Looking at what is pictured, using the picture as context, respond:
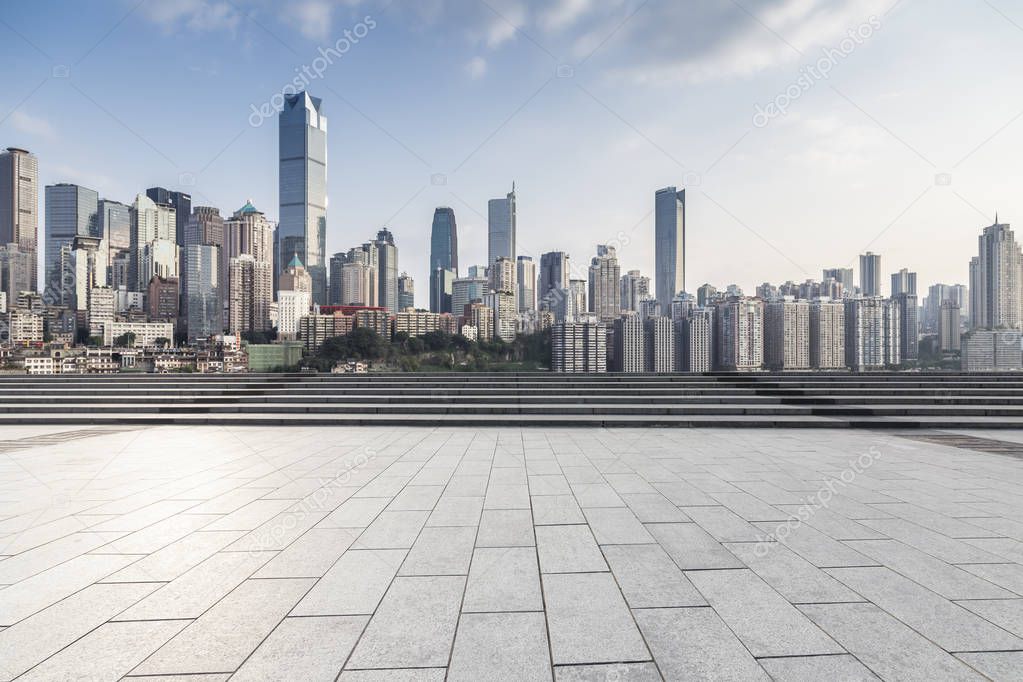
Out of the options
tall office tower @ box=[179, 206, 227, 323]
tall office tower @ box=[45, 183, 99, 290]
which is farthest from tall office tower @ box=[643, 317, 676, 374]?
tall office tower @ box=[45, 183, 99, 290]

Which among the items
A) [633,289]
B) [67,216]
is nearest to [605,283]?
[633,289]

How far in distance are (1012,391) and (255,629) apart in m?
20.6

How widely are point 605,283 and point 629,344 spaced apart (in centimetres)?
1933

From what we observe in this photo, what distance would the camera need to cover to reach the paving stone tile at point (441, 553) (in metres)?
4.10

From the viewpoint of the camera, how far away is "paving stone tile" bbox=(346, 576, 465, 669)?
2865mm

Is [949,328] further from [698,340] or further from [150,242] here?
[150,242]

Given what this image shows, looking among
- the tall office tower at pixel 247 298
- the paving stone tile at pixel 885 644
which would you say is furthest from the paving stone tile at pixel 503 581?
the tall office tower at pixel 247 298

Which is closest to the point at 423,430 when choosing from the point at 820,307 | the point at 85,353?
the point at 820,307

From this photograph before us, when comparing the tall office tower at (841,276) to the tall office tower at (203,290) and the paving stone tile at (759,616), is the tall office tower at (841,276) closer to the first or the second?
the paving stone tile at (759,616)

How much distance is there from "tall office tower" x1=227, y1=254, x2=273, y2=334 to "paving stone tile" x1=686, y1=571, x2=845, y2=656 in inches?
5930

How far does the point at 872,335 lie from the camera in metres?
58.1

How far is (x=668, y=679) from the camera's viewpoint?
8.77ft

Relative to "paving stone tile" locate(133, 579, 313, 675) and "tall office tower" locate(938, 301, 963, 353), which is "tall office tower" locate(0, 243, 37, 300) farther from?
"tall office tower" locate(938, 301, 963, 353)

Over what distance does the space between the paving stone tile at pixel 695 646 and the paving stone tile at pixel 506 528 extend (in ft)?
5.22
